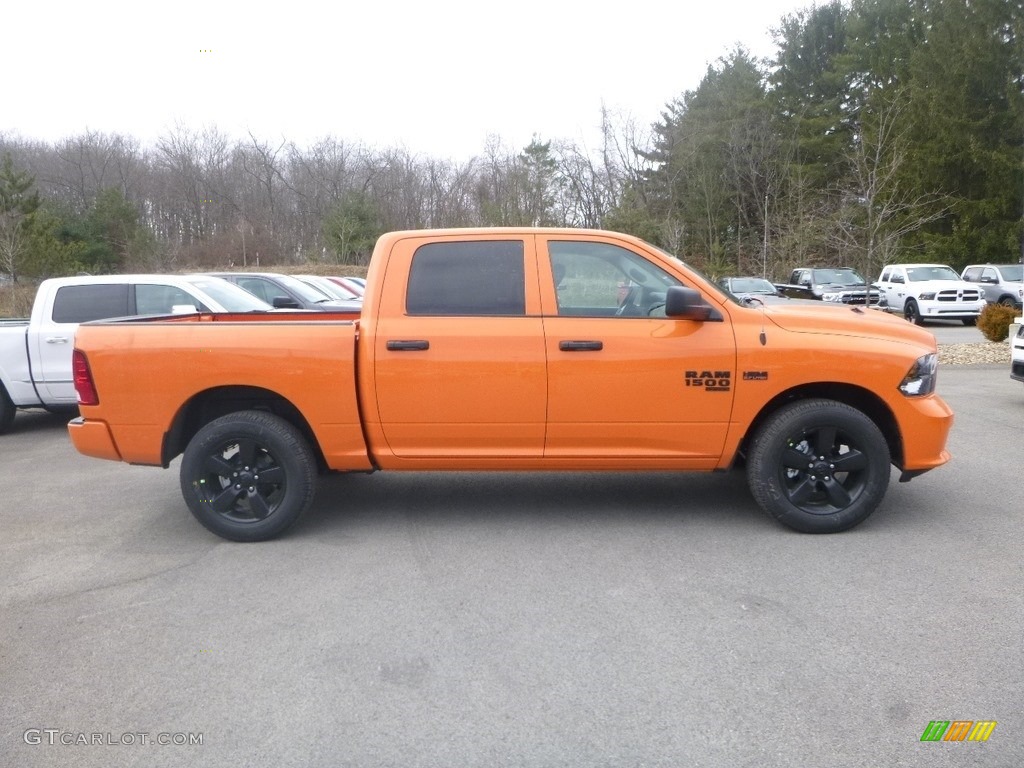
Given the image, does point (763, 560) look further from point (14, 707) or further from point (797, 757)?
point (14, 707)

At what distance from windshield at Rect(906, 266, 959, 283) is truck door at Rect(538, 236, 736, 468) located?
897 inches

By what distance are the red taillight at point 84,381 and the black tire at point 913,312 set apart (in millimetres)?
23423

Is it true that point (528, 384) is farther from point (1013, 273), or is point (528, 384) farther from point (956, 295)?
point (1013, 273)

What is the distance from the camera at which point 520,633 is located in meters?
4.36

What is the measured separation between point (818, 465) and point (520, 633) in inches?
94.0

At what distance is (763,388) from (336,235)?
4401cm

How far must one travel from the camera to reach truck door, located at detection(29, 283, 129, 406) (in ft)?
33.0

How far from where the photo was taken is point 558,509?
6.44m

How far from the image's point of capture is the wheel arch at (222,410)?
5977mm

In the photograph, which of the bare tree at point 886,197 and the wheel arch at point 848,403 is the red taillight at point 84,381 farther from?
the bare tree at point 886,197

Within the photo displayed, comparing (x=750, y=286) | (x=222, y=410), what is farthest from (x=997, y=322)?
(x=222, y=410)

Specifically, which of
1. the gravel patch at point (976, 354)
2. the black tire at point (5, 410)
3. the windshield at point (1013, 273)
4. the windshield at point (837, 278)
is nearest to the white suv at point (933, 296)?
the windshield at point (1013, 273)

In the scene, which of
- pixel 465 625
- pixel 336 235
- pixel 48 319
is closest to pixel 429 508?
pixel 465 625

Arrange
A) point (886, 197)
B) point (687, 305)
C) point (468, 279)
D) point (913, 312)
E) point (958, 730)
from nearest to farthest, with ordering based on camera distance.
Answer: point (958, 730), point (687, 305), point (468, 279), point (913, 312), point (886, 197)
